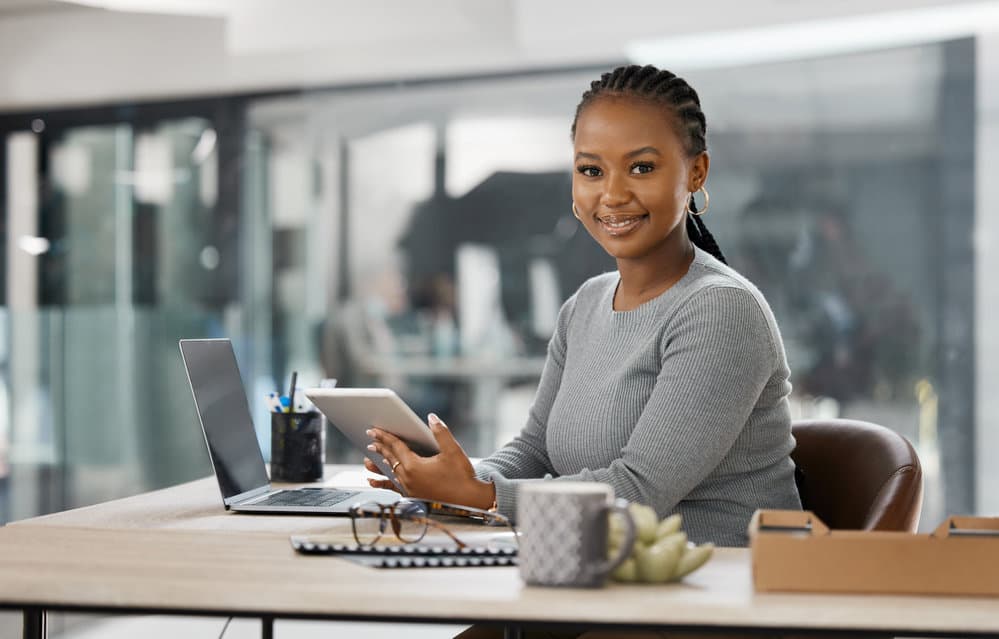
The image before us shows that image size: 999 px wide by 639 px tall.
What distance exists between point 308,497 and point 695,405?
72 cm

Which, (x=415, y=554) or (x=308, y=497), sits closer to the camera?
(x=415, y=554)

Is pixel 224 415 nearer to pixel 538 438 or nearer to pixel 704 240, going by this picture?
pixel 538 438

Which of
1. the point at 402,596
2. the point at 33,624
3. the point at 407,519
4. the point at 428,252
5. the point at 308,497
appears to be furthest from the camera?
the point at 428,252

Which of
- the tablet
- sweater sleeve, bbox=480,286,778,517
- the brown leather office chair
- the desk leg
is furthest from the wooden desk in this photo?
the brown leather office chair

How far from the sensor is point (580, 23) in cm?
436

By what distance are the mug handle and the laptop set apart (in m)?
0.69

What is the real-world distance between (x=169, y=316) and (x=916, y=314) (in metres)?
3.07

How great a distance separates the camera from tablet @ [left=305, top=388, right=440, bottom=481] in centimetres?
167

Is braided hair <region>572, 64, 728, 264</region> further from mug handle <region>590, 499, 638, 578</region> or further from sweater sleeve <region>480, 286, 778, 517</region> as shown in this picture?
mug handle <region>590, 499, 638, 578</region>

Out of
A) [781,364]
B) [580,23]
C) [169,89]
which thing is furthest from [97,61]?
[781,364]

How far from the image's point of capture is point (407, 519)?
142 centimetres

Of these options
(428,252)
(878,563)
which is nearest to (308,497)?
(878,563)

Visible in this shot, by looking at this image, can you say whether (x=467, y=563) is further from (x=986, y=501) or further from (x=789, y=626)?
(x=986, y=501)

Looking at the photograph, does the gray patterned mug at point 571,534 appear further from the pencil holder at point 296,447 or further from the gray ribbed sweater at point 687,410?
the pencil holder at point 296,447
